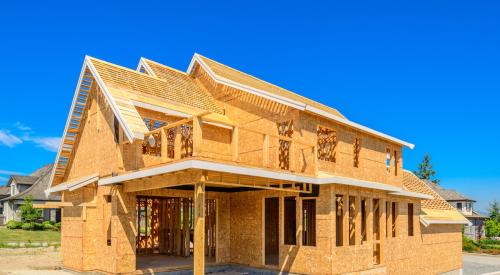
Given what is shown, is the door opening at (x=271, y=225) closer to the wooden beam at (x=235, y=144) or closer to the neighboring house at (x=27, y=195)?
the wooden beam at (x=235, y=144)

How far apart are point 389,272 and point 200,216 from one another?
11.6m

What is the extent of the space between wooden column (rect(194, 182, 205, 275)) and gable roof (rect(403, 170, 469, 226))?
14.9m

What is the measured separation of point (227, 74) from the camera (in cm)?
2038

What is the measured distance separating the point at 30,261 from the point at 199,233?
1433cm

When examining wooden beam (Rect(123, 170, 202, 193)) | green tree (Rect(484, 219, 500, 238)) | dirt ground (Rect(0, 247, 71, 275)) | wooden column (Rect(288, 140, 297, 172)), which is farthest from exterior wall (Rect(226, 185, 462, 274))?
green tree (Rect(484, 219, 500, 238))

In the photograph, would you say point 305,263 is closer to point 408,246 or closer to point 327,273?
point 327,273

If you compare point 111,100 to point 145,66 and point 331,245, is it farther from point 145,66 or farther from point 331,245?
point 331,245

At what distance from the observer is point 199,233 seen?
1193cm

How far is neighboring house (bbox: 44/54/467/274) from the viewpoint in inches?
609

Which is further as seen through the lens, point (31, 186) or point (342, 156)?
point (31, 186)

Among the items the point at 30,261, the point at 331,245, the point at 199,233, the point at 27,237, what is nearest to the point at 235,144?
the point at 199,233

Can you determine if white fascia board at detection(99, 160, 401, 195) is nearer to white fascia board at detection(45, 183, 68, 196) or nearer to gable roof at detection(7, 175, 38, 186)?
white fascia board at detection(45, 183, 68, 196)

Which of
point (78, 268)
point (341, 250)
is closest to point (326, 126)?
point (341, 250)

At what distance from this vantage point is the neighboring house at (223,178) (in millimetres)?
15469
